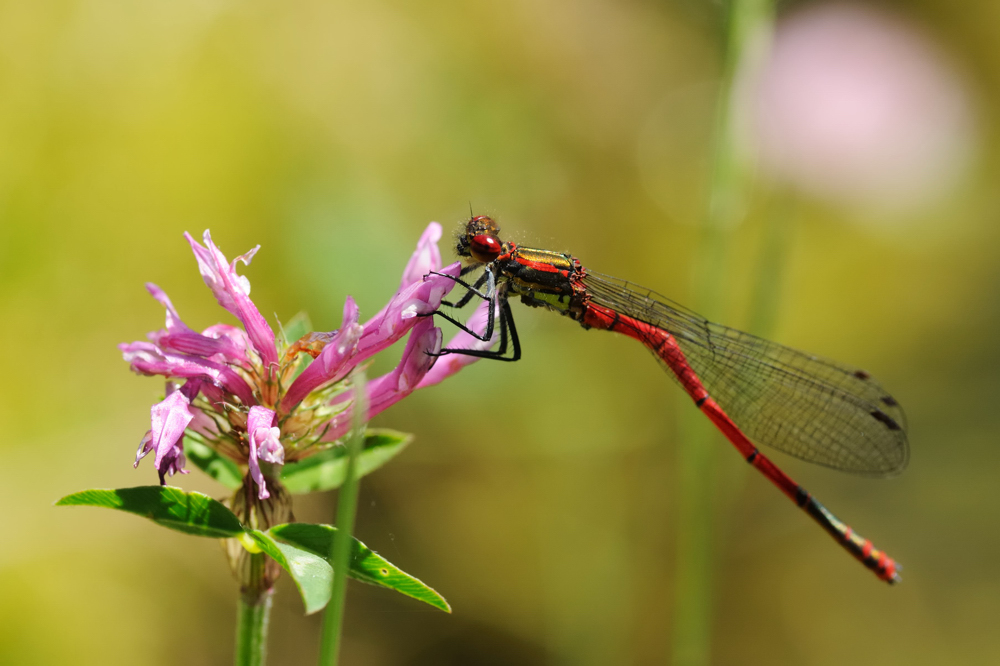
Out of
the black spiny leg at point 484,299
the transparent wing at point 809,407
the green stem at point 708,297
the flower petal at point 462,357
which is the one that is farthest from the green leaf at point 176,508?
the transparent wing at point 809,407

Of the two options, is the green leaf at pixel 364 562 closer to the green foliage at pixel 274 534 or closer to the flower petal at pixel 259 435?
the green foliage at pixel 274 534

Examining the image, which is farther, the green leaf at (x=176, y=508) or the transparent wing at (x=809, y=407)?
the transparent wing at (x=809, y=407)

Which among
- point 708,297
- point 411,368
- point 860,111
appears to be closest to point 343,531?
point 411,368

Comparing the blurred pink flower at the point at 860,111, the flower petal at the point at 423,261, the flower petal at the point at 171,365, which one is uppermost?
the blurred pink flower at the point at 860,111

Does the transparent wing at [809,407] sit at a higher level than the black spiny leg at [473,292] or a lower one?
lower

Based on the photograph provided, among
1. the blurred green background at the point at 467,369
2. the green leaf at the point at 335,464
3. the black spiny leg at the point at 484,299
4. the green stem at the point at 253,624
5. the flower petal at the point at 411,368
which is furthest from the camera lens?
the blurred green background at the point at 467,369

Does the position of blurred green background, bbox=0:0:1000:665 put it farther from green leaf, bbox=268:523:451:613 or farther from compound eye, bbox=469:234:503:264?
green leaf, bbox=268:523:451:613

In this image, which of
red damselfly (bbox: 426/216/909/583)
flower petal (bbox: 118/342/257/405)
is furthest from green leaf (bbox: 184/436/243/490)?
red damselfly (bbox: 426/216/909/583)
